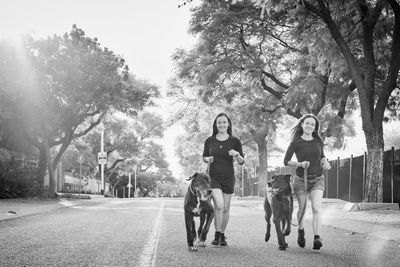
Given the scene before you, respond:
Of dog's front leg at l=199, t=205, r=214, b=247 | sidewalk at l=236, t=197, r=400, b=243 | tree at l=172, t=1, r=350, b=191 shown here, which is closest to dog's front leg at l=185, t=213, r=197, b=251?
dog's front leg at l=199, t=205, r=214, b=247

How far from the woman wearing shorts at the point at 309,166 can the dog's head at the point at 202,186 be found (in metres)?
1.19

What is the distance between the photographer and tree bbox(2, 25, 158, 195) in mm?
26172

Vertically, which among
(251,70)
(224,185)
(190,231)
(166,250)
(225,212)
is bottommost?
(166,250)

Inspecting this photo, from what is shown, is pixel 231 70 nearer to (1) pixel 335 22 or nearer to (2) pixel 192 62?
(2) pixel 192 62

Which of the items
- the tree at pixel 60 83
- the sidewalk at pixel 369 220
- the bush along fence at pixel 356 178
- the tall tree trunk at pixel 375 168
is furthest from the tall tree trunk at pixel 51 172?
the tall tree trunk at pixel 375 168

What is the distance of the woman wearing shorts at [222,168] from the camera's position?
7402 millimetres

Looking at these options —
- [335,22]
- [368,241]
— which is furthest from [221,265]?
[335,22]

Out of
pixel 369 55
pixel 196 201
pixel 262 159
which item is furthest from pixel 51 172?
pixel 196 201

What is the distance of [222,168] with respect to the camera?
7.49 m

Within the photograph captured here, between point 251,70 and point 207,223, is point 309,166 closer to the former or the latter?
point 207,223

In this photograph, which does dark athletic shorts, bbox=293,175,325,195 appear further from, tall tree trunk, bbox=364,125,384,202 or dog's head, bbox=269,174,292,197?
tall tree trunk, bbox=364,125,384,202

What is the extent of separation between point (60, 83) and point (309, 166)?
21.4 m

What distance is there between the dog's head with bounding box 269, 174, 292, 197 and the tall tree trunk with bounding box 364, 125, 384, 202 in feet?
32.7

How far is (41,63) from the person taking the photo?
26.8 metres
